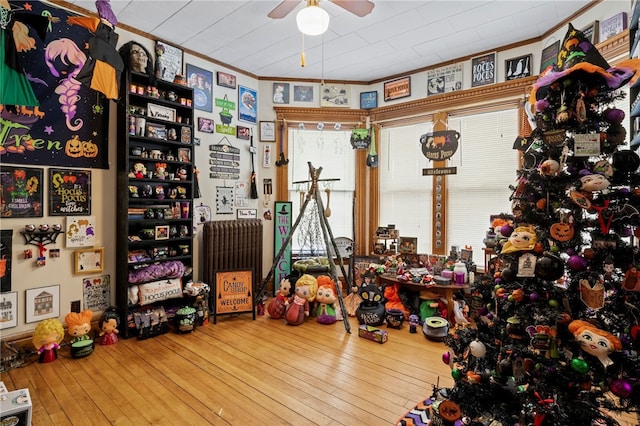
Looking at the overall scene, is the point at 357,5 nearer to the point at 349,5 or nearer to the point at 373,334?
the point at 349,5

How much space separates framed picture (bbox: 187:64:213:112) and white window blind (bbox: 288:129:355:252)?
48.0 inches

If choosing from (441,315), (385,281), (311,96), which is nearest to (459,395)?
(441,315)

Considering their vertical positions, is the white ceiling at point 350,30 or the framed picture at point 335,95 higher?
the white ceiling at point 350,30

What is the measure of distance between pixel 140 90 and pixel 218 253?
1.89 meters

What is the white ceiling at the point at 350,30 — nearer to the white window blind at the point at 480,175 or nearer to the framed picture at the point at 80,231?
the white window blind at the point at 480,175

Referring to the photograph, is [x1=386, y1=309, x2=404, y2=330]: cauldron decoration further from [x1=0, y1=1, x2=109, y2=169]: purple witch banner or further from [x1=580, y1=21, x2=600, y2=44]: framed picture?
[x1=0, y1=1, x2=109, y2=169]: purple witch banner

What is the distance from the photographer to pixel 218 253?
12.9ft

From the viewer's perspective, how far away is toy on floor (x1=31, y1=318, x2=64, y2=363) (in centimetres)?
263

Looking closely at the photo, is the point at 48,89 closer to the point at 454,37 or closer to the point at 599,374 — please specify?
the point at 454,37

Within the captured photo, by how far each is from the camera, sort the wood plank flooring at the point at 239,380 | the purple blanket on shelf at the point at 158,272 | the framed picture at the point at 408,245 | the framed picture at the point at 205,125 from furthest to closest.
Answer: the framed picture at the point at 408,245
the framed picture at the point at 205,125
the purple blanket on shelf at the point at 158,272
the wood plank flooring at the point at 239,380

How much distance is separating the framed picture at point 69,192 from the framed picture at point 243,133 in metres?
1.79

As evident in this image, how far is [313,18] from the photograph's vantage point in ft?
7.18

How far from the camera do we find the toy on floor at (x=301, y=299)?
3.50 m

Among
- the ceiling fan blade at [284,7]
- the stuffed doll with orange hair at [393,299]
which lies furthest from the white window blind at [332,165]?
the ceiling fan blade at [284,7]
